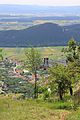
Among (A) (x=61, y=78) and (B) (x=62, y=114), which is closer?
(B) (x=62, y=114)

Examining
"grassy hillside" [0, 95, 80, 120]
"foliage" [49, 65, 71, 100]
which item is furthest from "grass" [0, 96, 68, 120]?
"foliage" [49, 65, 71, 100]

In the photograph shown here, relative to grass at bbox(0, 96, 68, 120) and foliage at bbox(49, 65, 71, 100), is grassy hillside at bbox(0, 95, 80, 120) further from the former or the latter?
foliage at bbox(49, 65, 71, 100)

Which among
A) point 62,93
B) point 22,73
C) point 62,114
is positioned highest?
point 62,114

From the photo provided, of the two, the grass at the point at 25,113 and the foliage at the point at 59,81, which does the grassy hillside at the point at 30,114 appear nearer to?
the grass at the point at 25,113

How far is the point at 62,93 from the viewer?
3906 centimetres

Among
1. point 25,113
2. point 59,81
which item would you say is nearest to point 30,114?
point 25,113

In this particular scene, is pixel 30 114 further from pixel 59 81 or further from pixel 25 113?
pixel 59 81

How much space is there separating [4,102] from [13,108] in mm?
2961

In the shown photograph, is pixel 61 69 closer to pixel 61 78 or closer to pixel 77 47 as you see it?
pixel 61 78

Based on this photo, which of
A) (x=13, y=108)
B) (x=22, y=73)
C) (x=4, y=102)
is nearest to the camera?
(x=13, y=108)

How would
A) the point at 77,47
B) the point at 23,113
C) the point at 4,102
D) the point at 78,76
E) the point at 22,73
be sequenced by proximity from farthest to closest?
the point at 22,73
the point at 77,47
the point at 78,76
the point at 4,102
the point at 23,113

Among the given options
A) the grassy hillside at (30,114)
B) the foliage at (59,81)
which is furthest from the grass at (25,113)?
the foliage at (59,81)

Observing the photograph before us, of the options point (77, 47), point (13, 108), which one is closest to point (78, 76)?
point (77, 47)

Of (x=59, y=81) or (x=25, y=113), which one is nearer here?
(x=25, y=113)
